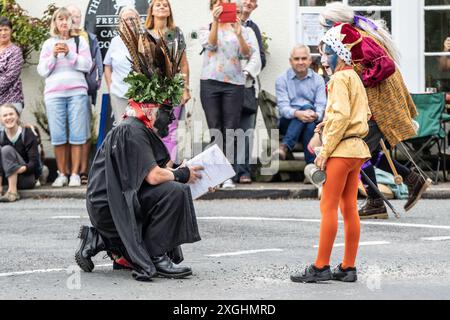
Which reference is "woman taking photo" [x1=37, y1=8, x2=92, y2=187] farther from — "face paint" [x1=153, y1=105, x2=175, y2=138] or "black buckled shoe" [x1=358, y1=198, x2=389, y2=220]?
"face paint" [x1=153, y1=105, x2=175, y2=138]

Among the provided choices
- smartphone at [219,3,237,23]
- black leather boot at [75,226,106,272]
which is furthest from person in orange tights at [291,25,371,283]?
smartphone at [219,3,237,23]

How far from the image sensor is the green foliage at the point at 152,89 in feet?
31.1

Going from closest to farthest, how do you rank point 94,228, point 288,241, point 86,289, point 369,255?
1. point 86,289
2. point 94,228
3. point 369,255
4. point 288,241

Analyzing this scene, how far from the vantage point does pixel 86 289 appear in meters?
8.84

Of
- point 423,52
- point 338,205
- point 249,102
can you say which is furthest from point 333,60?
point 423,52

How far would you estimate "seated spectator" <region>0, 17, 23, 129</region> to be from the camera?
54.9 feet

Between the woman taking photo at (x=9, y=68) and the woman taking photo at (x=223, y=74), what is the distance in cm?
251

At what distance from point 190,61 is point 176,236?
868cm

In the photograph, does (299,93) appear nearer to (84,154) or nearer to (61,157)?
(84,154)

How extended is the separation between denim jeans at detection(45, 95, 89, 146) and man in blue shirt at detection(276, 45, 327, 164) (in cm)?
254

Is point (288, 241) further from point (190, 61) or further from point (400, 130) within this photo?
point (190, 61)

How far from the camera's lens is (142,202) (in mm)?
9398

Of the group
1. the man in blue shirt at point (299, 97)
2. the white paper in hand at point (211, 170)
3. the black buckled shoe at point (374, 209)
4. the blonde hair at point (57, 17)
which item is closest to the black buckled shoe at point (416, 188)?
the black buckled shoe at point (374, 209)
